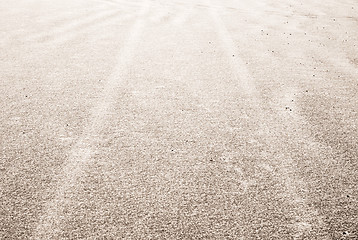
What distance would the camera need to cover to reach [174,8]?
774 cm

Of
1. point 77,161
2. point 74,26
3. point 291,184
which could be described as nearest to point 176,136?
point 77,161

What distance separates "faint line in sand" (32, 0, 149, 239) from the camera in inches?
68.2

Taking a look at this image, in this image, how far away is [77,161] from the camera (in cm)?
224

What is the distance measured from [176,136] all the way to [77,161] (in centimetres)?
83

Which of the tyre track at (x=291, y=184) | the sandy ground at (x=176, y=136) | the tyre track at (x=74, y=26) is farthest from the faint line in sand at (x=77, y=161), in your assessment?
the tyre track at (x=74, y=26)

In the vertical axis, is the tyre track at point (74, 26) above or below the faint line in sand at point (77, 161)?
above

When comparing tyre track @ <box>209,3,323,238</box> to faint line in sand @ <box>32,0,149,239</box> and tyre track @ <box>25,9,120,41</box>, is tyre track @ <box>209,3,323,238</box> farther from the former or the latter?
tyre track @ <box>25,9,120,41</box>

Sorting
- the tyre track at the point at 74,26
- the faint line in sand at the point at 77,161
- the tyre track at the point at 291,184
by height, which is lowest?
the tyre track at the point at 291,184

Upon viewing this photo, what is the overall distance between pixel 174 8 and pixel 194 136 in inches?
235

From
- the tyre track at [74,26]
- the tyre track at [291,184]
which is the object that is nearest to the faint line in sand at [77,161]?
the tyre track at [291,184]

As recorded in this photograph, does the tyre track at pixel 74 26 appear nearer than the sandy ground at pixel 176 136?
No

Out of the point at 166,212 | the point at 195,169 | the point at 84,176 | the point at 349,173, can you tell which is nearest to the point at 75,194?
the point at 84,176

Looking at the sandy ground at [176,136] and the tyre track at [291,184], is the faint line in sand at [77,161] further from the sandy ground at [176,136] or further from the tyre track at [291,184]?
the tyre track at [291,184]

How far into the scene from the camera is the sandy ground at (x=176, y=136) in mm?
1808
